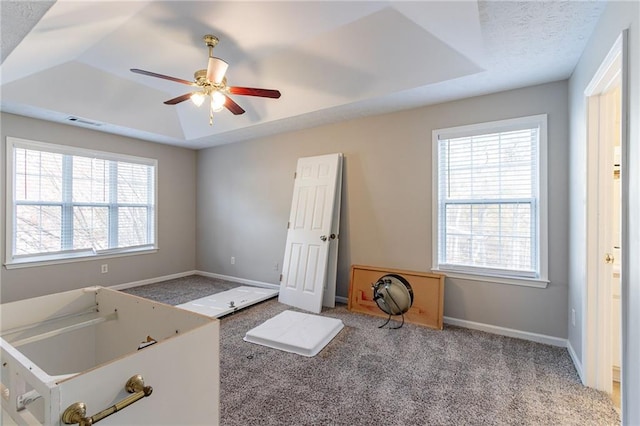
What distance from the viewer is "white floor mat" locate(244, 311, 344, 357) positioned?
102 inches

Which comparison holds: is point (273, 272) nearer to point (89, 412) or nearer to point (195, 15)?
point (195, 15)

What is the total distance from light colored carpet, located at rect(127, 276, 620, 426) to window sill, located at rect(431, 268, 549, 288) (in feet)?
1.72

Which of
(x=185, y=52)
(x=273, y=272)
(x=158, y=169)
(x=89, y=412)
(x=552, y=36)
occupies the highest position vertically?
(x=185, y=52)

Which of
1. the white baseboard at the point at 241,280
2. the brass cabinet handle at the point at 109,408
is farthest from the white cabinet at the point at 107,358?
the white baseboard at the point at 241,280

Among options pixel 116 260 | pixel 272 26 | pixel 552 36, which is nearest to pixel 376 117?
pixel 272 26

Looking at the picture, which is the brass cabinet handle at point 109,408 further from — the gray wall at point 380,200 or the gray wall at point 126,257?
the gray wall at point 126,257

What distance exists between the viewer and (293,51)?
2.98 meters

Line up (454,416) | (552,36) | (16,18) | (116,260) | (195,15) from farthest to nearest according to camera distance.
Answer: (116,260) < (195,15) < (552,36) < (454,416) < (16,18)

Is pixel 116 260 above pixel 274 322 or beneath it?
above

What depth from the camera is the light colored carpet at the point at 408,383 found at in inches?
70.8

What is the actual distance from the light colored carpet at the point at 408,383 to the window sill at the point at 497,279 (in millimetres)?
525

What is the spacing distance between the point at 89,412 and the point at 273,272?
3786 mm

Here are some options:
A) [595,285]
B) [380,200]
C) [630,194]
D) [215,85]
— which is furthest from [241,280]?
[630,194]

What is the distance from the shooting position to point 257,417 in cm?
179
